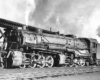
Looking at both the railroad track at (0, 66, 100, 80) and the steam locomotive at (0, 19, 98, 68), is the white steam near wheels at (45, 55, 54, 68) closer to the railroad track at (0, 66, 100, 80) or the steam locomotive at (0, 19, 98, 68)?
the steam locomotive at (0, 19, 98, 68)

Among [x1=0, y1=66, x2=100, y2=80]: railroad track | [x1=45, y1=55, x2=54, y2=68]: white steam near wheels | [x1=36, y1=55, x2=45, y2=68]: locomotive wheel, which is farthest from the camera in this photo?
[x1=45, y1=55, x2=54, y2=68]: white steam near wheels

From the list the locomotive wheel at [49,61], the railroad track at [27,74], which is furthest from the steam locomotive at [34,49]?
the railroad track at [27,74]

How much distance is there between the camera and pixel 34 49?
1166 cm

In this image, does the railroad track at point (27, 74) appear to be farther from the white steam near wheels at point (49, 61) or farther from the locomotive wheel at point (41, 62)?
the white steam near wheels at point (49, 61)

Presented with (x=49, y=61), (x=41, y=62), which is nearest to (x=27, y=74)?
(x=41, y=62)

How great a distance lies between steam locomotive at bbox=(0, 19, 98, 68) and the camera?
35.6 ft

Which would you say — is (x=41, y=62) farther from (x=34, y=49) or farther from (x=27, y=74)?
(x=27, y=74)

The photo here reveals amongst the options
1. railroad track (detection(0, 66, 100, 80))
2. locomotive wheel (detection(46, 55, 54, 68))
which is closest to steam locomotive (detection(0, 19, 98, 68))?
locomotive wheel (detection(46, 55, 54, 68))

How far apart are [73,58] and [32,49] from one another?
486 centimetres

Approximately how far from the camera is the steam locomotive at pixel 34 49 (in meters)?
10.8

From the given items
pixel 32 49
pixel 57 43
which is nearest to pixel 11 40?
pixel 32 49

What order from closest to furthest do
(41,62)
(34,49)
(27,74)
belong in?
(27,74)
(34,49)
(41,62)

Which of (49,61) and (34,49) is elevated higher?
(34,49)

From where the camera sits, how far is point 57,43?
13.5m
